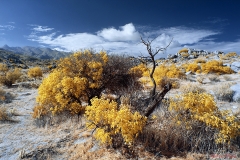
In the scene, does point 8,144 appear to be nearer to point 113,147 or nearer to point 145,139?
point 113,147

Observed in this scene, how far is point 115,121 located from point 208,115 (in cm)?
282

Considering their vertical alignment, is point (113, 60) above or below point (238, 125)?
above

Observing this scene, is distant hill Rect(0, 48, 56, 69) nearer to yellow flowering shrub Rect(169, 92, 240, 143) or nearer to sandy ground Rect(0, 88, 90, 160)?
sandy ground Rect(0, 88, 90, 160)

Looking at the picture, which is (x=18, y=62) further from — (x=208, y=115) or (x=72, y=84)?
(x=208, y=115)

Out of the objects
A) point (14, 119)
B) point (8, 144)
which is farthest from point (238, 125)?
point (14, 119)

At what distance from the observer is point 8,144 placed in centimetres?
575

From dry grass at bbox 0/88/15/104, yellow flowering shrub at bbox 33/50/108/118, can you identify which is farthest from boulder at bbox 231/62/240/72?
dry grass at bbox 0/88/15/104

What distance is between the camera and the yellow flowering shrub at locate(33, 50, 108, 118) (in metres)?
7.41

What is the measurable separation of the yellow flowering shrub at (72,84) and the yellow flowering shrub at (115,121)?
8.85 feet

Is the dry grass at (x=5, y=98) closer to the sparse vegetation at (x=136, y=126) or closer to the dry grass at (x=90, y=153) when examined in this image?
the sparse vegetation at (x=136, y=126)

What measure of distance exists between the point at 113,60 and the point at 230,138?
678cm

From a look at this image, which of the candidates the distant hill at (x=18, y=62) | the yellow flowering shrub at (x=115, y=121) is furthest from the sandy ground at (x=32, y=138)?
the distant hill at (x=18, y=62)

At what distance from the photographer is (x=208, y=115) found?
16.0ft

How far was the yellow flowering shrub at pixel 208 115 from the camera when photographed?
459 cm
